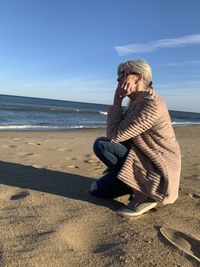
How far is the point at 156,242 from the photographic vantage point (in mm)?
3061

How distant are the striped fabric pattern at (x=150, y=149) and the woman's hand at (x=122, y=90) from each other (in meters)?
0.14

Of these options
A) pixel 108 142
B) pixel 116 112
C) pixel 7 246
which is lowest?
pixel 7 246

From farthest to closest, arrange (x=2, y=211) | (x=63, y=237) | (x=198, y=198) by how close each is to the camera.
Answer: (x=198, y=198), (x=2, y=211), (x=63, y=237)

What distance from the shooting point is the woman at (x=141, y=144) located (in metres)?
3.53

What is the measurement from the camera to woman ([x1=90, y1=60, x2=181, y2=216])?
3.53 m

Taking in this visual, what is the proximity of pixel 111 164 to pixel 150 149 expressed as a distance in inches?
16.8

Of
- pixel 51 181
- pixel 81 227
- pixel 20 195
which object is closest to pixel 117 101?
pixel 81 227

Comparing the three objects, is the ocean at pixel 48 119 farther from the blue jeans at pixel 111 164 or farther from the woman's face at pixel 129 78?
the woman's face at pixel 129 78

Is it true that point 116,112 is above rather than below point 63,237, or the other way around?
above

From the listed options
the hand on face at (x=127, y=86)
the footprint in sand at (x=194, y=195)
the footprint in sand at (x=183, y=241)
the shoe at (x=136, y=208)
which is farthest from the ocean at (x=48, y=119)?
the footprint in sand at (x=183, y=241)

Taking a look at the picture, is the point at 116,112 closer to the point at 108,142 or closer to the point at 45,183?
the point at 108,142

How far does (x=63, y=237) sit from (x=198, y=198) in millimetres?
1843

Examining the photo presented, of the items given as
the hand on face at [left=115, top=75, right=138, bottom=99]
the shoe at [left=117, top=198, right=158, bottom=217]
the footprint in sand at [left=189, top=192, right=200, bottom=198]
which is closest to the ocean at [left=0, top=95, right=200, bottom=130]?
the footprint in sand at [left=189, top=192, right=200, bottom=198]

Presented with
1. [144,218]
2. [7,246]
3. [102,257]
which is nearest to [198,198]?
[144,218]
